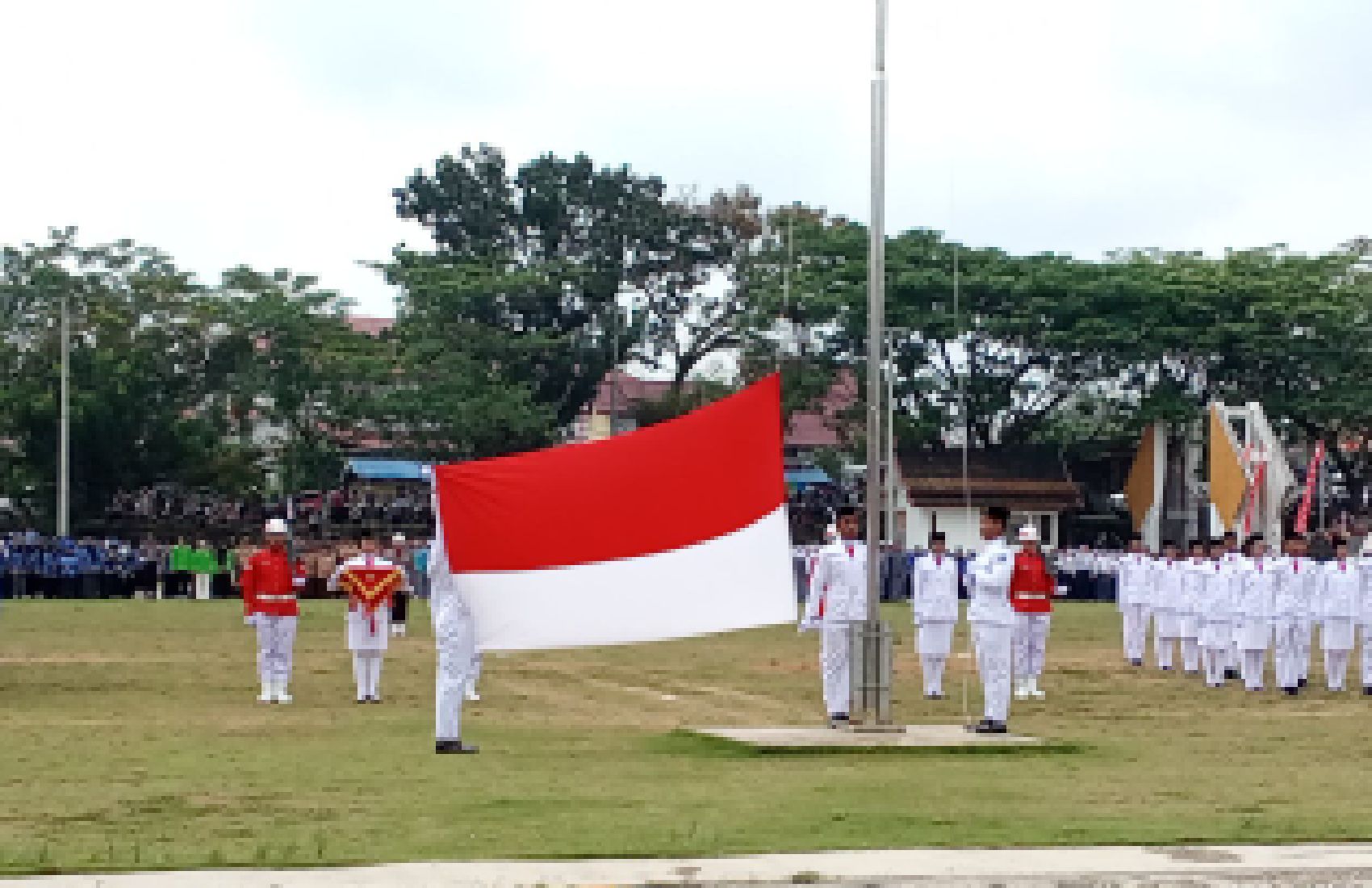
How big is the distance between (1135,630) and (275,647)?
13.3m

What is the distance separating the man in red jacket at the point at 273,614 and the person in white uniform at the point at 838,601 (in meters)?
6.25

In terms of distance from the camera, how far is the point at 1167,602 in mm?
28203

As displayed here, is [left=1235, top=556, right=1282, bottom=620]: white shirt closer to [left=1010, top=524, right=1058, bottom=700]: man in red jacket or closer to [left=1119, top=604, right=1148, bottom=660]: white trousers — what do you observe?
[left=1010, top=524, right=1058, bottom=700]: man in red jacket

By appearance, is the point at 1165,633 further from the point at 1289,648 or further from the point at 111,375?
the point at 111,375

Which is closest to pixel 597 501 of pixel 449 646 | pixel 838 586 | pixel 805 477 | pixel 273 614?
pixel 449 646

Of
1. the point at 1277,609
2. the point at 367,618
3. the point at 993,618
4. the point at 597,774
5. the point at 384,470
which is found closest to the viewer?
the point at 597,774

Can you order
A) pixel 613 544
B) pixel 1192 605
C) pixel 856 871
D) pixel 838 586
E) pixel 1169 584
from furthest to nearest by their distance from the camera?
pixel 1169 584
pixel 1192 605
pixel 838 586
pixel 613 544
pixel 856 871

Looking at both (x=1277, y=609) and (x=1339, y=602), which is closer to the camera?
(x=1339, y=602)

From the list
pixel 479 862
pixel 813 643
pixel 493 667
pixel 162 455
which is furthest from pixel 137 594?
pixel 479 862

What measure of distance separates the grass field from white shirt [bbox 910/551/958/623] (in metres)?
1.03

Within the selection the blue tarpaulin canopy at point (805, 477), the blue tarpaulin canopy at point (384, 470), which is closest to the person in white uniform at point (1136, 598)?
the blue tarpaulin canopy at point (384, 470)

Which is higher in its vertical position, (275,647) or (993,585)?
(993,585)

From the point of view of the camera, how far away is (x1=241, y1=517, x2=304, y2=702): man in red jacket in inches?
869

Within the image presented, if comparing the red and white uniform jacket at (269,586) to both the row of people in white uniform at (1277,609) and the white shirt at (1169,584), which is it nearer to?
the row of people in white uniform at (1277,609)
